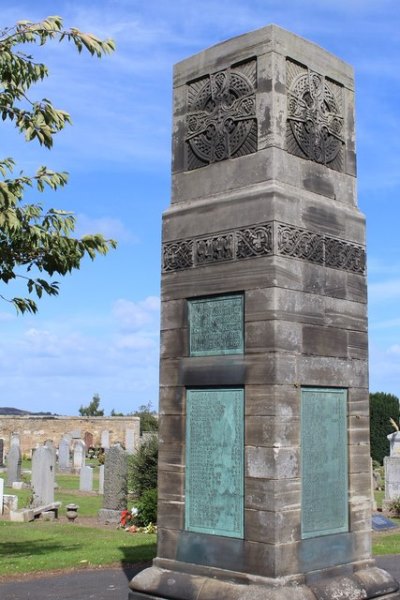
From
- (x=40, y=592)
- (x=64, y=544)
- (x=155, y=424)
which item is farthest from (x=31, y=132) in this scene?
(x=155, y=424)

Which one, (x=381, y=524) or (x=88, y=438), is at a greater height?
(x=88, y=438)

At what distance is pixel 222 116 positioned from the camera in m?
7.95

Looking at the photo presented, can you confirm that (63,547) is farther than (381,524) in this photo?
No

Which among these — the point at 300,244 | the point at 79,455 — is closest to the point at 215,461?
the point at 300,244

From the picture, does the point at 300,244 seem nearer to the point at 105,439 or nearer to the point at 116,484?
the point at 116,484

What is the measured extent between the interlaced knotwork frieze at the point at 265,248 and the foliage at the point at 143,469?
948 centimetres

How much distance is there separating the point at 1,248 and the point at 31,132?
1819mm

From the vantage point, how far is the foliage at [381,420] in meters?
34.4

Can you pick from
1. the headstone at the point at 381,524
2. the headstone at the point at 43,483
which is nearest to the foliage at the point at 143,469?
the headstone at the point at 43,483

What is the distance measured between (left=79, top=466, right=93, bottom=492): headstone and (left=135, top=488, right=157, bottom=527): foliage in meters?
8.46

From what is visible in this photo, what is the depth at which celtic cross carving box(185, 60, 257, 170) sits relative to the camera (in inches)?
304

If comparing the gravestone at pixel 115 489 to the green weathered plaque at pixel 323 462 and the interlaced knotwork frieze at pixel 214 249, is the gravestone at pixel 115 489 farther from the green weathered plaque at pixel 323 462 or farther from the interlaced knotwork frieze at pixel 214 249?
the interlaced knotwork frieze at pixel 214 249

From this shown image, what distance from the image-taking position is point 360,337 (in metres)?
8.13

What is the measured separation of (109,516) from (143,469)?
4.84 feet
